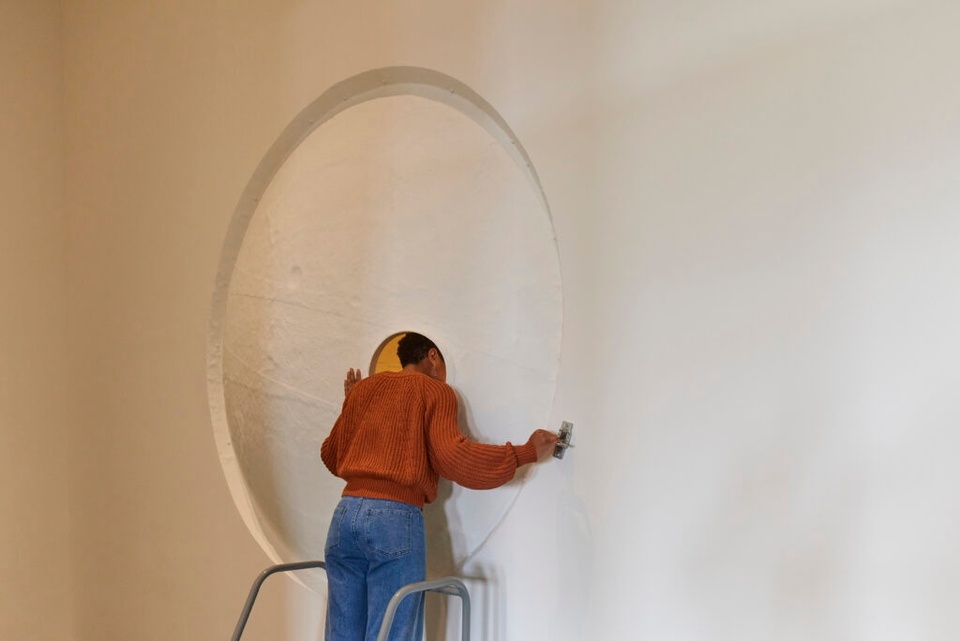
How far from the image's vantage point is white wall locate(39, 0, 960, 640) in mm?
1355

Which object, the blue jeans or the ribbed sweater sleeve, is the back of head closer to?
the ribbed sweater sleeve

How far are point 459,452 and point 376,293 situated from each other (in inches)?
22.6

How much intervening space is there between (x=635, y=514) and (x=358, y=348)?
942 mm

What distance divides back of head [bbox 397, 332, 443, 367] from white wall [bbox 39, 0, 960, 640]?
44 centimetres

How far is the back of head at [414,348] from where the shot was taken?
2.13 metres

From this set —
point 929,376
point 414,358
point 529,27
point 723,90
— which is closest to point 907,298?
point 929,376

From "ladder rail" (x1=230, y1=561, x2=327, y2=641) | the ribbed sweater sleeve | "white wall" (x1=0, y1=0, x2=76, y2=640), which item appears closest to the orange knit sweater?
the ribbed sweater sleeve

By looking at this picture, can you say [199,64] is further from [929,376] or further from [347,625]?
[929,376]

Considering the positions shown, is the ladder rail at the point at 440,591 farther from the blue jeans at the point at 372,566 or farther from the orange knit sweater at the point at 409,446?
the orange knit sweater at the point at 409,446

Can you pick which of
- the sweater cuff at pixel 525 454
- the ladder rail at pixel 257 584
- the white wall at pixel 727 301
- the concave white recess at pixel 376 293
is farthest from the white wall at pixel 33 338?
the sweater cuff at pixel 525 454

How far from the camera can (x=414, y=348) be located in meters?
2.14

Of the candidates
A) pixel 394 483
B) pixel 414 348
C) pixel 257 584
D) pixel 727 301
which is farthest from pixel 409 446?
pixel 727 301

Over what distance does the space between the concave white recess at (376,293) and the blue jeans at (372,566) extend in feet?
0.62

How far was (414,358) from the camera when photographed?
7.00 feet
